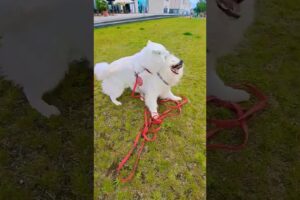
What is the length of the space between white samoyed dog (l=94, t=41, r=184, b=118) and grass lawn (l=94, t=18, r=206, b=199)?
0.02m

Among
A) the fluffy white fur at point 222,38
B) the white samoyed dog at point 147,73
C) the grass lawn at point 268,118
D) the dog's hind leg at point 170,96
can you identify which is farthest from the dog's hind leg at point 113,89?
the grass lawn at point 268,118

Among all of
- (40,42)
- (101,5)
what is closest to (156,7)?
(101,5)

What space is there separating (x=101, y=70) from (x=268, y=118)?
686 millimetres

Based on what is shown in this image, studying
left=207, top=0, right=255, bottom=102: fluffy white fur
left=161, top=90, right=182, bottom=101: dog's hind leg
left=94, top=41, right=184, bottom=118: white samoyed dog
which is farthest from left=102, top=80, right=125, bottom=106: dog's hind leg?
left=207, top=0, right=255, bottom=102: fluffy white fur

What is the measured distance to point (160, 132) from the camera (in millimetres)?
957

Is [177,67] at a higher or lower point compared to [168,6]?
lower

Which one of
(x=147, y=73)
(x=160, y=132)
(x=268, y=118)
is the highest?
(x=147, y=73)

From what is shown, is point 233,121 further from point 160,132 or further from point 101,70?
point 101,70

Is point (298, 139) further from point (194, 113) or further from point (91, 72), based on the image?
point (91, 72)

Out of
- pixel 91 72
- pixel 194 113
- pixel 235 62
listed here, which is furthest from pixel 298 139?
pixel 91 72

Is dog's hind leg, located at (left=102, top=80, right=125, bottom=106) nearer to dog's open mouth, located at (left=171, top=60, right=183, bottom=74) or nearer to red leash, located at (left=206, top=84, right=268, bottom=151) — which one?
dog's open mouth, located at (left=171, top=60, right=183, bottom=74)

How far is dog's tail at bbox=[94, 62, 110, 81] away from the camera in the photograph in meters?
0.94

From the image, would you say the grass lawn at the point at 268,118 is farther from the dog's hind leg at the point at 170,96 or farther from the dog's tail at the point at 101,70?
the dog's tail at the point at 101,70

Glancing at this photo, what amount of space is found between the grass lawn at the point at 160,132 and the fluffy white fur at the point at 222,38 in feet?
0.40
